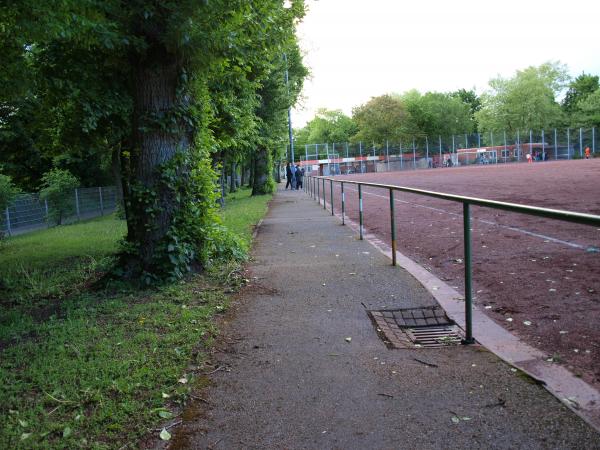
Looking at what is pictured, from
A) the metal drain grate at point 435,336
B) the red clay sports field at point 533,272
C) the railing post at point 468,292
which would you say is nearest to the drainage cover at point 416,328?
the metal drain grate at point 435,336

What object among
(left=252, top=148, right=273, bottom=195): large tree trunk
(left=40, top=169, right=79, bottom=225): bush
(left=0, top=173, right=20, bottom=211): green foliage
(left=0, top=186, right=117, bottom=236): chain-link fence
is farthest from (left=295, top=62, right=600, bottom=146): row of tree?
(left=0, top=173, right=20, bottom=211): green foliage

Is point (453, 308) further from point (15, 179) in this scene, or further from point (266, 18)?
point (15, 179)

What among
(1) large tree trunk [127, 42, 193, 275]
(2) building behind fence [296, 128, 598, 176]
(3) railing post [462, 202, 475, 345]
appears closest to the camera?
(3) railing post [462, 202, 475, 345]

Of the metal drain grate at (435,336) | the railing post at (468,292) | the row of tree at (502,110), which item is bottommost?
the metal drain grate at (435,336)

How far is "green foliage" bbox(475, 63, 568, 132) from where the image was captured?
261 ft

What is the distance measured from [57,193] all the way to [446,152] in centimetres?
6001

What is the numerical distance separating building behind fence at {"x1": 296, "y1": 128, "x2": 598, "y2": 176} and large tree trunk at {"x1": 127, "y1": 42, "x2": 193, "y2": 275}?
6389 centimetres

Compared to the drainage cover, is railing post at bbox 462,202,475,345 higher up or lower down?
higher up

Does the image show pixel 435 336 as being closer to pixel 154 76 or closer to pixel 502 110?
pixel 154 76

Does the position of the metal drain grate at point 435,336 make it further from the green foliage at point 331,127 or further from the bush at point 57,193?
the green foliage at point 331,127

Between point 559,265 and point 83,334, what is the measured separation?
200 inches

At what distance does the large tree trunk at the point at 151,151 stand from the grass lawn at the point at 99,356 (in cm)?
69

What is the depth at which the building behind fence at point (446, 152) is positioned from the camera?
6519 cm

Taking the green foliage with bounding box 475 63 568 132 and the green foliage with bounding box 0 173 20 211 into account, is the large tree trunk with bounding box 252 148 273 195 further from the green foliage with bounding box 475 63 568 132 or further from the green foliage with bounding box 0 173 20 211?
the green foliage with bounding box 475 63 568 132
